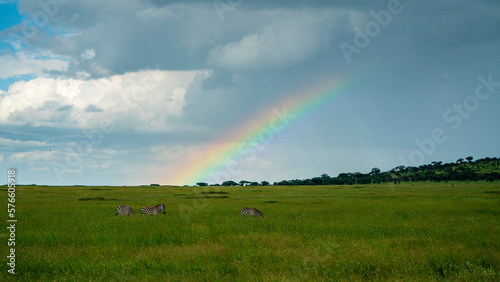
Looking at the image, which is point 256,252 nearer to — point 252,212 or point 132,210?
point 252,212

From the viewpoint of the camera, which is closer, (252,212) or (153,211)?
(252,212)

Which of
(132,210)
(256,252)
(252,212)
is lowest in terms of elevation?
(256,252)

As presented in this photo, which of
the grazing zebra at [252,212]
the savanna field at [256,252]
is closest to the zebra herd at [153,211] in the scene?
the grazing zebra at [252,212]

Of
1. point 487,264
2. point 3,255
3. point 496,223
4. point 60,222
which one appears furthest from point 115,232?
point 496,223

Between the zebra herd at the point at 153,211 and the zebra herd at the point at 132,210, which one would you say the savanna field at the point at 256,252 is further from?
the zebra herd at the point at 132,210

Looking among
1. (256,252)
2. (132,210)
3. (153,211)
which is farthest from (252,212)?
(256,252)

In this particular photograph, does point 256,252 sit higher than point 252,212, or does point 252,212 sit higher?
point 252,212

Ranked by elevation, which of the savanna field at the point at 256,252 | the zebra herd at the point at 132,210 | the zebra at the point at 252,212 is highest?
the zebra herd at the point at 132,210

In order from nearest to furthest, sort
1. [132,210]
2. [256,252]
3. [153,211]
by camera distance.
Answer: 1. [256,252]
2. [132,210]
3. [153,211]

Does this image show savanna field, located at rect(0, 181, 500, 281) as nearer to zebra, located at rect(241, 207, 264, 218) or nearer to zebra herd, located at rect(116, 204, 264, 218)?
zebra, located at rect(241, 207, 264, 218)

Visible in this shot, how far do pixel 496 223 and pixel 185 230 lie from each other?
18.5 meters

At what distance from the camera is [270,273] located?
1112 cm

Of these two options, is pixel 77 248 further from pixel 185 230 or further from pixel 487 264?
pixel 487 264

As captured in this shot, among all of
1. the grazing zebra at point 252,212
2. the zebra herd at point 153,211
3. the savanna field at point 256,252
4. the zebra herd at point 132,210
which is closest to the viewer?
the savanna field at point 256,252
